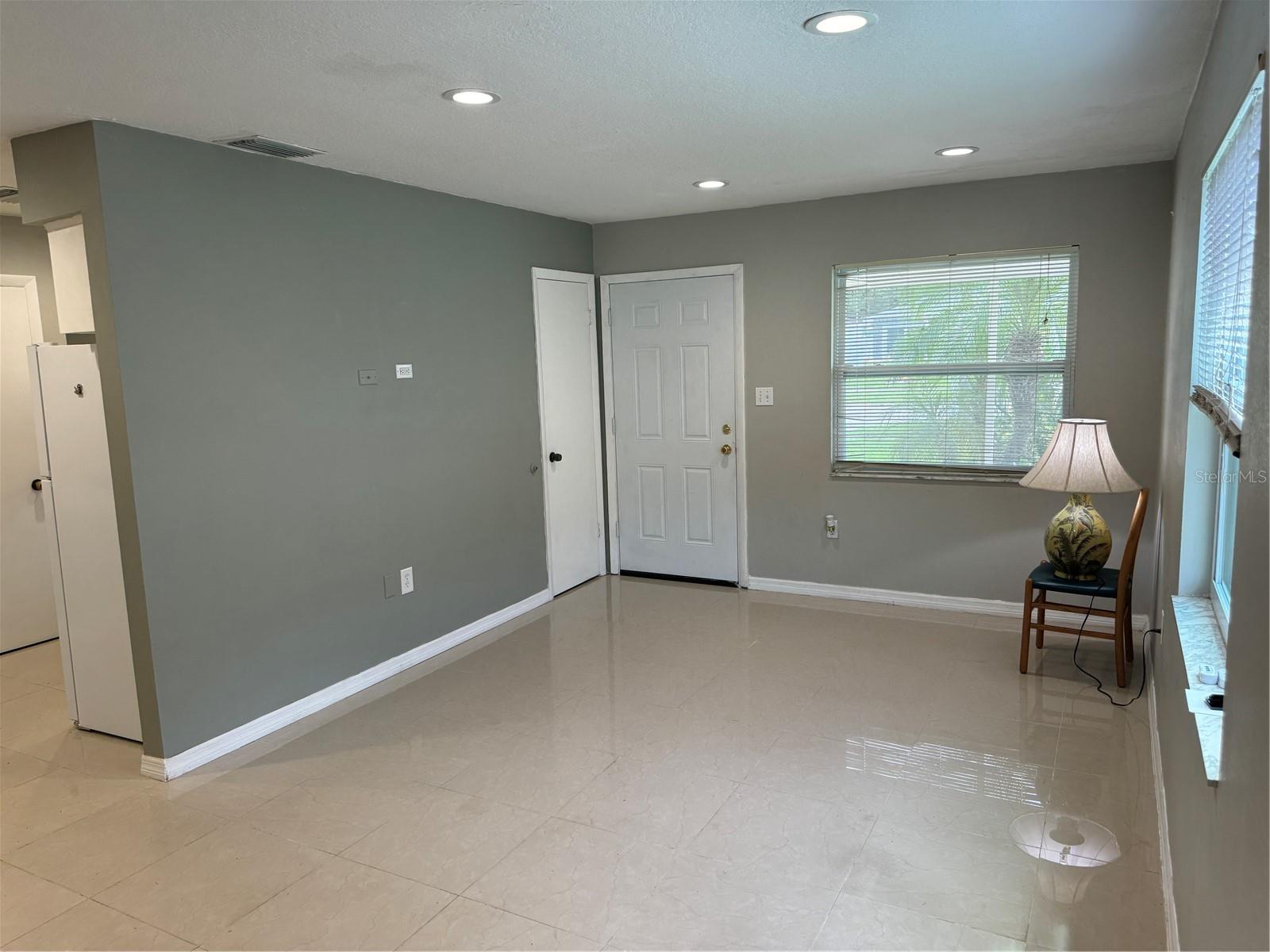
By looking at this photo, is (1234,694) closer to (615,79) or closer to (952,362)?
(615,79)

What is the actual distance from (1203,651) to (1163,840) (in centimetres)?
84

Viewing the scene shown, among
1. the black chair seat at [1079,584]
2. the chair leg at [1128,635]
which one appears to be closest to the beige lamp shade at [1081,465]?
the black chair seat at [1079,584]

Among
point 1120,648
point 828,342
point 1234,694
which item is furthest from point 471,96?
point 1120,648

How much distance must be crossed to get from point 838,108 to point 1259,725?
7.98 ft

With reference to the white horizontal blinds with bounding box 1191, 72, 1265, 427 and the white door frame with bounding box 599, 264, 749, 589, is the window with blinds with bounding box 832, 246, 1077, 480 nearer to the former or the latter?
the white door frame with bounding box 599, 264, 749, 589

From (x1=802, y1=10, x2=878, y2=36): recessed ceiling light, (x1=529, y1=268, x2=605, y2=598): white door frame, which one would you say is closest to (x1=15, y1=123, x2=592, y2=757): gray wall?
(x1=529, y1=268, x2=605, y2=598): white door frame

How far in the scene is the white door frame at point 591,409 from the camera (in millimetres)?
4938

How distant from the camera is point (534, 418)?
4.95m

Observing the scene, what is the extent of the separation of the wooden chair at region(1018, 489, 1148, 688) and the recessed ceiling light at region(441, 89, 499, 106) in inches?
116

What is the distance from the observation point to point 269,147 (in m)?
3.19

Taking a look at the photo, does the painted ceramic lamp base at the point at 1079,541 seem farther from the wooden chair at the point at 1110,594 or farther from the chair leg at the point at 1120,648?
the chair leg at the point at 1120,648

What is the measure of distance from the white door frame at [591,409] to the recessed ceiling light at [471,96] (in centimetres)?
215

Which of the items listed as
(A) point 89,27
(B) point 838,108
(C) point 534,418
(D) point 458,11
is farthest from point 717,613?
(A) point 89,27

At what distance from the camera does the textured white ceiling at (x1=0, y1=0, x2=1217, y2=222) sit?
81.2 inches
